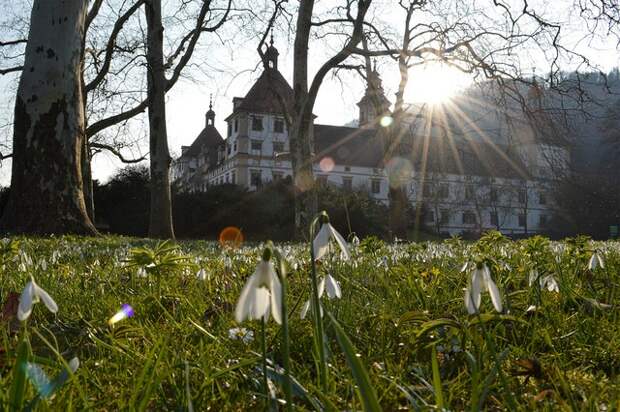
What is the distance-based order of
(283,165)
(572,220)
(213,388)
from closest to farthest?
(213,388) → (572,220) → (283,165)

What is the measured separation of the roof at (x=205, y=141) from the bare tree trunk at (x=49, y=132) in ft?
216

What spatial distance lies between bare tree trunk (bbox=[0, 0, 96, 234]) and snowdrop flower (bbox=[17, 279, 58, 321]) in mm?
10025

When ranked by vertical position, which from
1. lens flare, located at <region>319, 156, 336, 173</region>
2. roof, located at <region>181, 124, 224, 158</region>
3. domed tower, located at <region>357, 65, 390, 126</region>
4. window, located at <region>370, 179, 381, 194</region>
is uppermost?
roof, located at <region>181, 124, 224, 158</region>

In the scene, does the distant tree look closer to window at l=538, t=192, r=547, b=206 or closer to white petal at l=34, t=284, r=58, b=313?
white petal at l=34, t=284, r=58, b=313

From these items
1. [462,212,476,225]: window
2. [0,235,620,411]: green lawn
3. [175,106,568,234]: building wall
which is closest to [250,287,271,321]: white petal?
[0,235,620,411]: green lawn

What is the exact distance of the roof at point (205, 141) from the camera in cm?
7819

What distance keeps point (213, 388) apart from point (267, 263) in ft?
2.19

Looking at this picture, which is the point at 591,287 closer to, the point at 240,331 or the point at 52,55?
the point at 240,331

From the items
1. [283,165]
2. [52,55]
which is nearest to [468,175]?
[283,165]

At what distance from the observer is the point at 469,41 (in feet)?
55.8

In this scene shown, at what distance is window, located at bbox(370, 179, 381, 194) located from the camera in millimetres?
69512

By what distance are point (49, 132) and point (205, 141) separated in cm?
6965

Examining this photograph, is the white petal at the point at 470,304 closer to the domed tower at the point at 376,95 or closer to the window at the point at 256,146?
the domed tower at the point at 376,95

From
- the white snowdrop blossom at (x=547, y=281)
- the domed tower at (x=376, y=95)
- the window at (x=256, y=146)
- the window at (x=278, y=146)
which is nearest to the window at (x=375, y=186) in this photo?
the window at (x=278, y=146)
